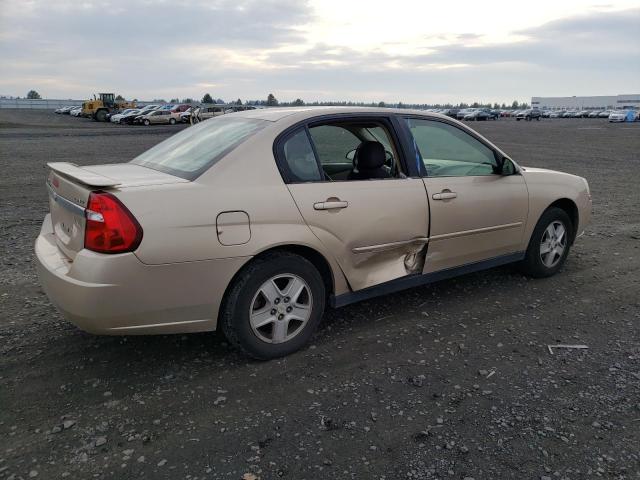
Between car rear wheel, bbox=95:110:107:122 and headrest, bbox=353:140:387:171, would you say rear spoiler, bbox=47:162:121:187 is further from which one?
car rear wheel, bbox=95:110:107:122

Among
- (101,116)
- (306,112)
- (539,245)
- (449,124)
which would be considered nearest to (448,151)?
(449,124)

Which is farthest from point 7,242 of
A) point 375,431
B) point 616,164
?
point 616,164

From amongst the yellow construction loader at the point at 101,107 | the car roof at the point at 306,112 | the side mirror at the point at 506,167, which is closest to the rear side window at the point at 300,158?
the car roof at the point at 306,112

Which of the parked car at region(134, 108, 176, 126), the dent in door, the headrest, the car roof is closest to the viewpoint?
the dent in door

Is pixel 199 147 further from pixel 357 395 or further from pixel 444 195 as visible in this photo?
pixel 357 395

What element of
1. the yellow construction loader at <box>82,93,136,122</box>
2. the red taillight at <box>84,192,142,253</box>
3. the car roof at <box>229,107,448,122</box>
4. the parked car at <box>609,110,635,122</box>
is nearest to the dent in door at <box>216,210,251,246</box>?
the red taillight at <box>84,192,142,253</box>

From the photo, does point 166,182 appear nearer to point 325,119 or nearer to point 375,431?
point 325,119

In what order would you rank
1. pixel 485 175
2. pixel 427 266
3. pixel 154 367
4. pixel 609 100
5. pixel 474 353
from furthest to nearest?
pixel 609 100 < pixel 485 175 < pixel 427 266 < pixel 474 353 < pixel 154 367

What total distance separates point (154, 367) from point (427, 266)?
7.21ft

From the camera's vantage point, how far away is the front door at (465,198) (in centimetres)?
424

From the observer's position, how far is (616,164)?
16406 mm

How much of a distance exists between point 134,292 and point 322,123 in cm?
179

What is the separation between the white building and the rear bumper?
153 meters

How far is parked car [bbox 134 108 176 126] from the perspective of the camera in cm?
4547
